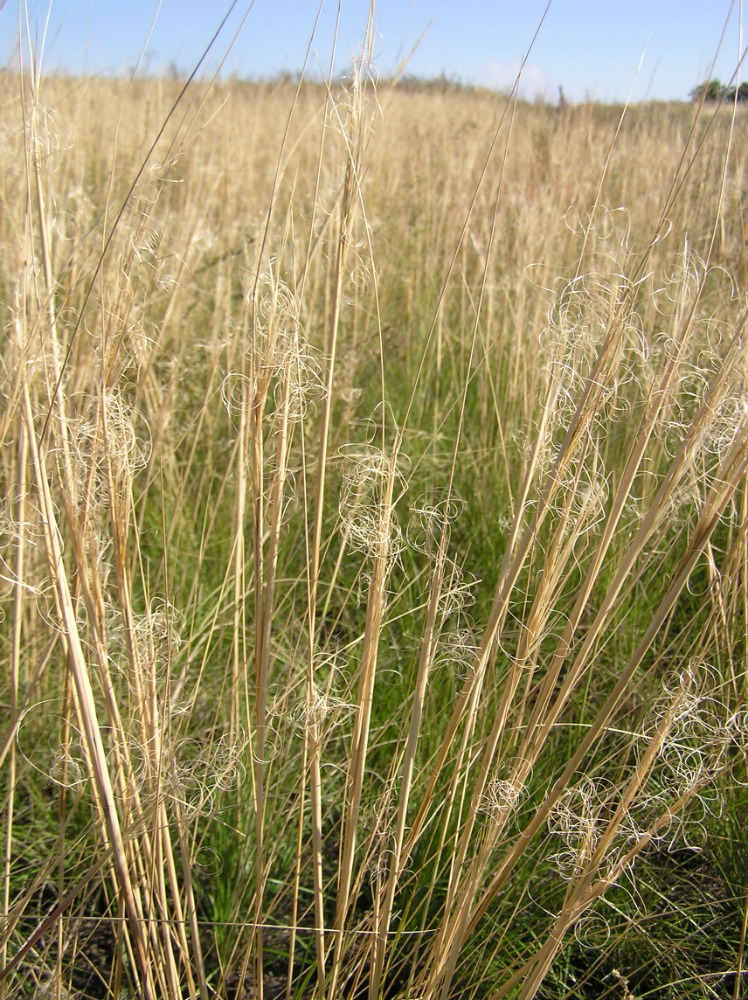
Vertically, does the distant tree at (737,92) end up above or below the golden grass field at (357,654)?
above

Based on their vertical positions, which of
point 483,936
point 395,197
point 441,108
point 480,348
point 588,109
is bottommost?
point 483,936

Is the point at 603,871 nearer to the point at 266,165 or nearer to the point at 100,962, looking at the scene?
the point at 100,962

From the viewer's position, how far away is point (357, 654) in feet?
4.19

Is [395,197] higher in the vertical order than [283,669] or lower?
higher

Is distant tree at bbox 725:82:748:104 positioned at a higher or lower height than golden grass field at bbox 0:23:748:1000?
higher

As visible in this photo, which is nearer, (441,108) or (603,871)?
(603,871)

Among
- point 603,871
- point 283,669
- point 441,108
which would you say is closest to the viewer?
point 603,871

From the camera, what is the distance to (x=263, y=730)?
69cm

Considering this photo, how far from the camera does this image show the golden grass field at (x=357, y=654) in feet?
2.11

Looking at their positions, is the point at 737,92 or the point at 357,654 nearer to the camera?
the point at 737,92

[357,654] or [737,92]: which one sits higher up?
[737,92]

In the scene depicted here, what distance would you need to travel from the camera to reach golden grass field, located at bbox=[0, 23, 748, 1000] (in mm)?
644

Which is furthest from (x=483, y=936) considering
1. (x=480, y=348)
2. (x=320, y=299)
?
(x=320, y=299)

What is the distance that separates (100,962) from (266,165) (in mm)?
3915
